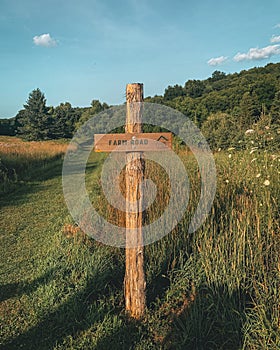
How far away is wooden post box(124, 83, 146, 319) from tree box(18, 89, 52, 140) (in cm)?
4457

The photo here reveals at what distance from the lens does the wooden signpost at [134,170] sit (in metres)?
2.26

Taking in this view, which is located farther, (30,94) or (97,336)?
(30,94)

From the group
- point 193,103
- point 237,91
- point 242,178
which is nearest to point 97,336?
point 242,178

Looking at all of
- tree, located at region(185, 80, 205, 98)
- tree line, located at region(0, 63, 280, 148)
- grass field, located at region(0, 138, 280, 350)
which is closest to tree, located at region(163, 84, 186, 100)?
→ tree line, located at region(0, 63, 280, 148)

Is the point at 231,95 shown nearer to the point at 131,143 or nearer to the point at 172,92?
the point at 172,92

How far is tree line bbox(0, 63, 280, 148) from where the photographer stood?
193 inches

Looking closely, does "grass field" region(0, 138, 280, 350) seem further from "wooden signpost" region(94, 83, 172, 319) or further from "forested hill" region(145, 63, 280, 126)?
"forested hill" region(145, 63, 280, 126)

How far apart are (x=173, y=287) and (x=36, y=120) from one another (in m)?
46.9

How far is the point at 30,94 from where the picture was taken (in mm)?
49094

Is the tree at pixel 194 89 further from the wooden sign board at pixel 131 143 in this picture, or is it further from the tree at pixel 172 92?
the wooden sign board at pixel 131 143

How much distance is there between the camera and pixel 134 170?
2.34m

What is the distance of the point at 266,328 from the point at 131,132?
168 centimetres

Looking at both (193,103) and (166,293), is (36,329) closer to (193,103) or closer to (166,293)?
(166,293)

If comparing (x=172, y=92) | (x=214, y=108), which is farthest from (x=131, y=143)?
(x=172, y=92)
